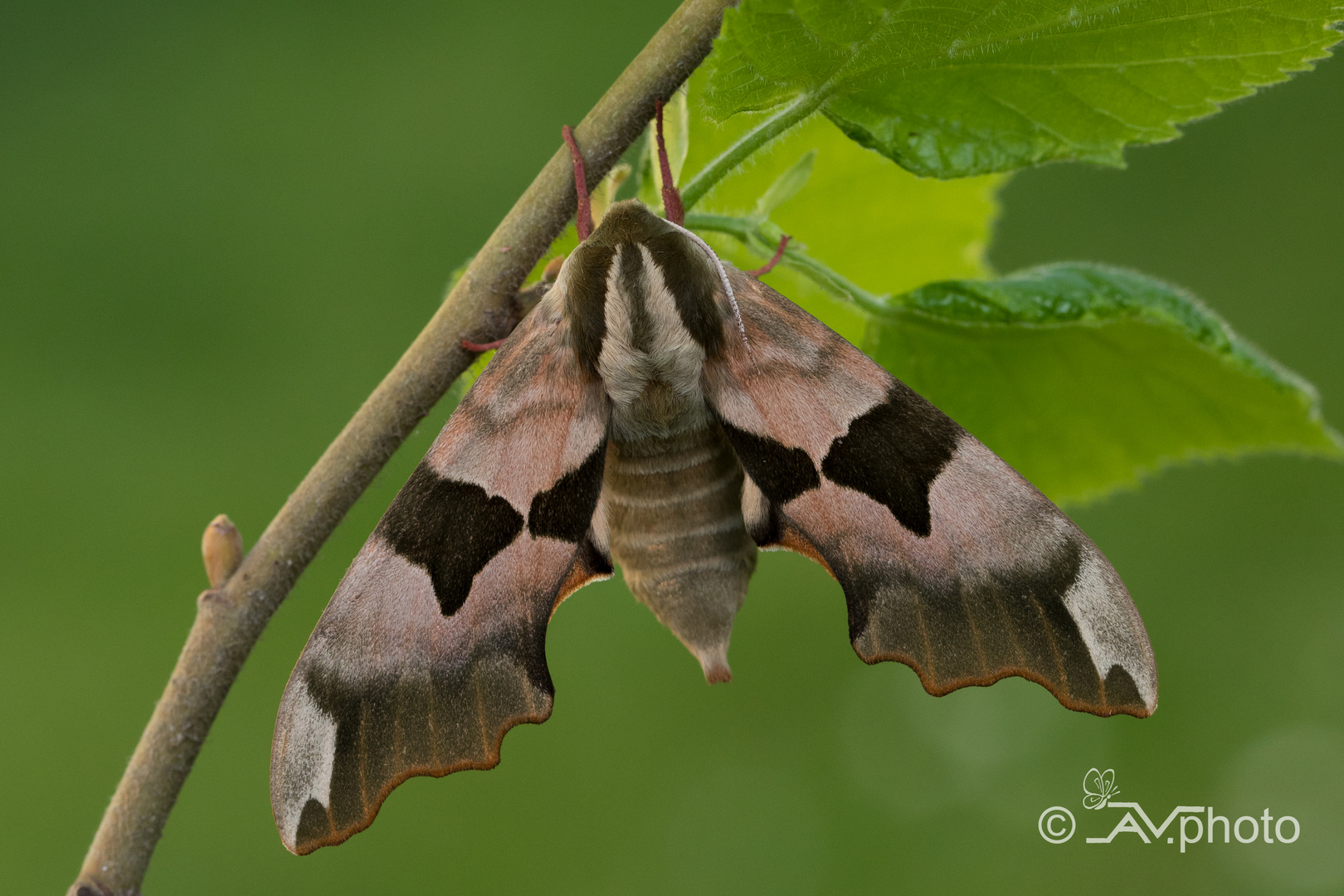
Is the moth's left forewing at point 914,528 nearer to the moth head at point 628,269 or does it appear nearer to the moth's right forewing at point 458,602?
the moth head at point 628,269

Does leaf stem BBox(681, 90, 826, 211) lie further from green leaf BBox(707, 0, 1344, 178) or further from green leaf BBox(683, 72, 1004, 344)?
green leaf BBox(683, 72, 1004, 344)

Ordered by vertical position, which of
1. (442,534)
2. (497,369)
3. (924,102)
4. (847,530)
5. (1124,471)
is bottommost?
(1124,471)

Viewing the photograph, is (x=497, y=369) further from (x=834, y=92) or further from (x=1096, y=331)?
(x=1096, y=331)

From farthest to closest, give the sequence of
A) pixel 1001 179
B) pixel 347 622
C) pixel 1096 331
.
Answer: pixel 1001 179 → pixel 1096 331 → pixel 347 622

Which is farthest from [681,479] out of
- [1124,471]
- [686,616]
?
[1124,471]

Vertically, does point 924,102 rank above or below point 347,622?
above

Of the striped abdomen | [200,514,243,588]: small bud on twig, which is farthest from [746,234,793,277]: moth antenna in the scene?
[200,514,243,588]: small bud on twig

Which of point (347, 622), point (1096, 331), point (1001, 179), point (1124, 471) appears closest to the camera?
point (347, 622)

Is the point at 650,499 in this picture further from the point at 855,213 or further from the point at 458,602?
the point at 855,213
